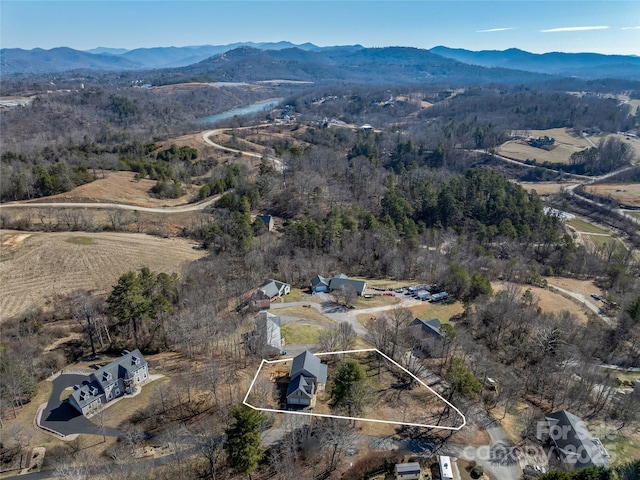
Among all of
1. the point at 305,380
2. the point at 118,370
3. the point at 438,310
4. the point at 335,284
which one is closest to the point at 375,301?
the point at 335,284

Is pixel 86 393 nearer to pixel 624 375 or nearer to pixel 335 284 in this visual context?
pixel 335 284

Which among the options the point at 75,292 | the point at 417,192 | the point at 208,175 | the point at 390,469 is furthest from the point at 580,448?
the point at 208,175

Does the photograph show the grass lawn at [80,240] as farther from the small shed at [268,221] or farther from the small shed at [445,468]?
the small shed at [445,468]

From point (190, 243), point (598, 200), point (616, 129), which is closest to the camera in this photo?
point (190, 243)

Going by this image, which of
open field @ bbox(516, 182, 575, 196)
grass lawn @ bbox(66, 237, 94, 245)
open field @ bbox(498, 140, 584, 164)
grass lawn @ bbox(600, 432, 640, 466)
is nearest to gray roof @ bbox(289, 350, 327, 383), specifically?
grass lawn @ bbox(600, 432, 640, 466)

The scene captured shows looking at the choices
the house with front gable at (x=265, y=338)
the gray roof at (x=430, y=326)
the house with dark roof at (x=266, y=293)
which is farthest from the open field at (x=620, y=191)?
the house with front gable at (x=265, y=338)

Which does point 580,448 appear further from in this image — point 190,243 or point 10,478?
point 190,243
